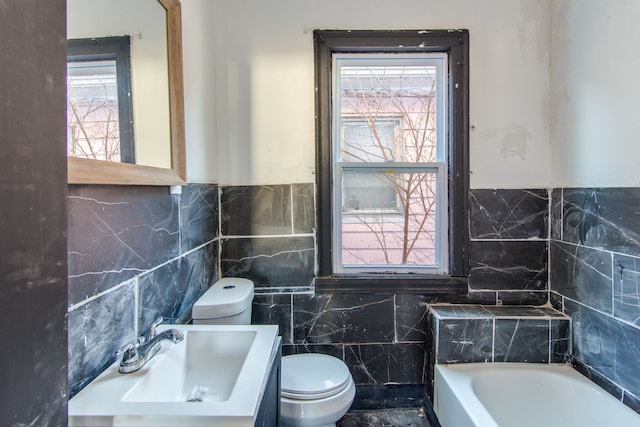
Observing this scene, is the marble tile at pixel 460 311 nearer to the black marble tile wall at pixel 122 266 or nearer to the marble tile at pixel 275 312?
the marble tile at pixel 275 312

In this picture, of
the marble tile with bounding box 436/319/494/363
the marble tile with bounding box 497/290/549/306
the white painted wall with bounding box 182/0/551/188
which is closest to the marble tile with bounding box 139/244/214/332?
the white painted wall with bounding box 182/0/551/188

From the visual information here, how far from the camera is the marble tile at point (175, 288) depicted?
1.12m

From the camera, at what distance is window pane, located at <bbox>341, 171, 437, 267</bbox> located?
6.40 feet

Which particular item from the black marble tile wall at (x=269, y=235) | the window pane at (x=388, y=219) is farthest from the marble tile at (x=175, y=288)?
the window pane at (x=388, y=219)

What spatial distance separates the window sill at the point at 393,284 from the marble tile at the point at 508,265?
11cm

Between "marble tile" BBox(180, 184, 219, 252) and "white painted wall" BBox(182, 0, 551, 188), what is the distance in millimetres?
202

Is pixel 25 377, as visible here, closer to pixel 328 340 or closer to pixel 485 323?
pixel 328 340

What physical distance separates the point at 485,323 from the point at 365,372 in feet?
2.30

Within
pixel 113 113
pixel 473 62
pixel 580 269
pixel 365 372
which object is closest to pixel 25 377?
pixel 113 113

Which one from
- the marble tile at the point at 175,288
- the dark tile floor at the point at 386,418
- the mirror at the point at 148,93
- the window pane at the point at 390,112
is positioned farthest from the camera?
the window pane at the point at 390,112

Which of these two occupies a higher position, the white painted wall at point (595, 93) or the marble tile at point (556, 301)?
the white painted wall at point (595, 93)

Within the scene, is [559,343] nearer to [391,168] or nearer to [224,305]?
[391,168]

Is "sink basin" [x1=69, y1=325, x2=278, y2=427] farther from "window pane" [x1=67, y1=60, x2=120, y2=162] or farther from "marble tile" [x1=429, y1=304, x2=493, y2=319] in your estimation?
"marble tile" [x1=429, y1=304, x2=493, y2=319]

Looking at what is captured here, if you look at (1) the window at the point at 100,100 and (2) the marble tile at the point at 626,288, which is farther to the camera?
(2) the marble tile at the point at 626,288
